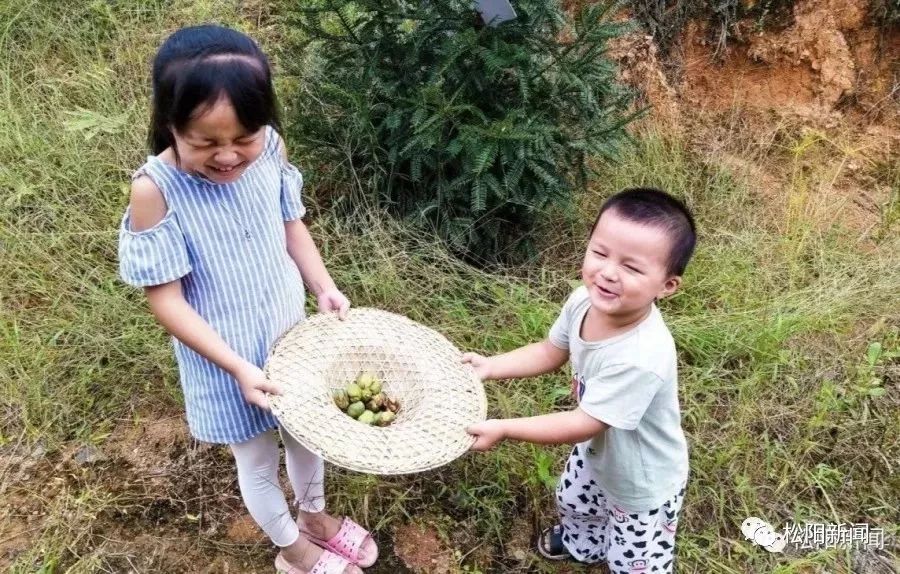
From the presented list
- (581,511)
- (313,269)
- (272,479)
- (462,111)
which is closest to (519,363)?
(581,511)

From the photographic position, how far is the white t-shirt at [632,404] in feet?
4.98

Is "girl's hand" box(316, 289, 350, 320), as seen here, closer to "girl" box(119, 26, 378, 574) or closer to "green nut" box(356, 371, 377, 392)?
"girl" box(119, 26, 378, 574)

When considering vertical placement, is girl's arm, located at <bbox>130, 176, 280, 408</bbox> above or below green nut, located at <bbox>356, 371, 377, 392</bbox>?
above

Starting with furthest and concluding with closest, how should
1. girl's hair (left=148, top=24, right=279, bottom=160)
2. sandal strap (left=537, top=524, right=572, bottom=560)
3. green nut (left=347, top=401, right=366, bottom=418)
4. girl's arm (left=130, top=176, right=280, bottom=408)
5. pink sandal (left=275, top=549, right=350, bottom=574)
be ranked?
1. sandal strap (left=537, top=524, right=572, bottom=560)
2. pink sandal (left=275, top=549, right=350, bottom=574)
3. green nut (left=347, top=401, right=366, bottom=418)
4. girl's arm (left=130, top=176, right=280, bottom=408)
5. girl's hair (left=148, top=24, right=279, bottom=160)

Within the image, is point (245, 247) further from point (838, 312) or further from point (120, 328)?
point (838, 312)

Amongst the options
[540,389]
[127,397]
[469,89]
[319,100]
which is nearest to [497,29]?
[469,89]

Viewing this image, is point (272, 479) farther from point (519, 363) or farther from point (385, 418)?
point (519, 363)

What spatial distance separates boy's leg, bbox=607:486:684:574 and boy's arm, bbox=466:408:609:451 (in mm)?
367

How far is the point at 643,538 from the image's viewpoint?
1821 mm

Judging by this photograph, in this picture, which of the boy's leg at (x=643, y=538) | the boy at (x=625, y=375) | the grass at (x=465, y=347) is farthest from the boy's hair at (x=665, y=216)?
the grass at (x=465, y=347)

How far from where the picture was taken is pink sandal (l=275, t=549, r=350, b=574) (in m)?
2.06

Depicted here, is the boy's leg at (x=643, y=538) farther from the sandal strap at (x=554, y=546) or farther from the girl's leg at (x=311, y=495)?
the girl's leg at (x=311, y=495)

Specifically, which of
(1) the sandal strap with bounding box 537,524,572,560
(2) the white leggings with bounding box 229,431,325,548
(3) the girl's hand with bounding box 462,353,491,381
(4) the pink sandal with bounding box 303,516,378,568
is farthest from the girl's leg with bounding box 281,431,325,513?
(1) the sandal strap with bounding box 537,524,572,560

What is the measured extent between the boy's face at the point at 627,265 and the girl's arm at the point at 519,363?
1.18 feet
